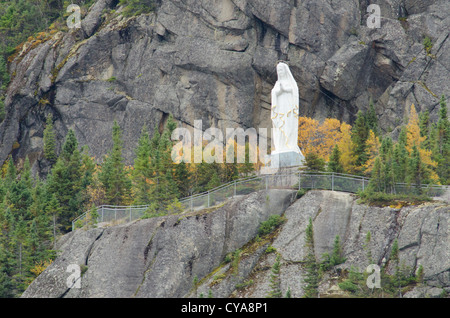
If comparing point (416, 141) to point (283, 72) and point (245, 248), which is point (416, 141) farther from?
point (245, 248)

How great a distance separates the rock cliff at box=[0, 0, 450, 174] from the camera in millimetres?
74875

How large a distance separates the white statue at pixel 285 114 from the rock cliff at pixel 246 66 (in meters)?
21.2

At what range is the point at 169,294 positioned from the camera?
44.4m

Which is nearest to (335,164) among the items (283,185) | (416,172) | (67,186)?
(283,185)

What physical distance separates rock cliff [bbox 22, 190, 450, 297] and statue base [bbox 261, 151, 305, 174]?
147 inches

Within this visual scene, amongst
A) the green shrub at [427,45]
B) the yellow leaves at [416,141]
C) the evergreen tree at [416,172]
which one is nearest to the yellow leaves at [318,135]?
the yellow leaves at [416,141]

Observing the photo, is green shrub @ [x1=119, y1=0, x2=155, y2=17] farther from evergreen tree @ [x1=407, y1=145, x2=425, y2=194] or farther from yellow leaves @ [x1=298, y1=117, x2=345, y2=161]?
evergreen tree @ [x1=407, y1=145, x2=425, y2=194]

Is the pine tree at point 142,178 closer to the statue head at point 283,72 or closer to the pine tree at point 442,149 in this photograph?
the statue head at point 283,72

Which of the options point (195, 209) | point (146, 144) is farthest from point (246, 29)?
point (195, 209)

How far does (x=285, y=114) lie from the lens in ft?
175

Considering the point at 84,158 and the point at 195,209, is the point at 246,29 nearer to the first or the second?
the point at 84,158

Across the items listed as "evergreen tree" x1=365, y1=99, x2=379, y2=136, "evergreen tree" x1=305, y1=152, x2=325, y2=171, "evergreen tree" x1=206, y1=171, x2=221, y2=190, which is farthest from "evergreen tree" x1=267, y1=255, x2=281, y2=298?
"evergreen tree" x1=365, y1=99, x2=379, y2=136

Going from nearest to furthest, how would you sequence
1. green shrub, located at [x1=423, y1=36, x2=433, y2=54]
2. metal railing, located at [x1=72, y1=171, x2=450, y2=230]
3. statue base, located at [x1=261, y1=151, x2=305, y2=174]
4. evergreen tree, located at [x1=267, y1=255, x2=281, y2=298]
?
evergreen tree, located at [x1=267, y1=255, x2=281, y2=298]
metal railing, located at [x1=72, y1=171, x2=450, y2=230]
statue base, located at [x1=261, y1=151, x2=305, y2=174]
green shrub, located at [x1=423, y1=36, x2=433, y2=54]

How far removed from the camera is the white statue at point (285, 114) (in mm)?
52906
